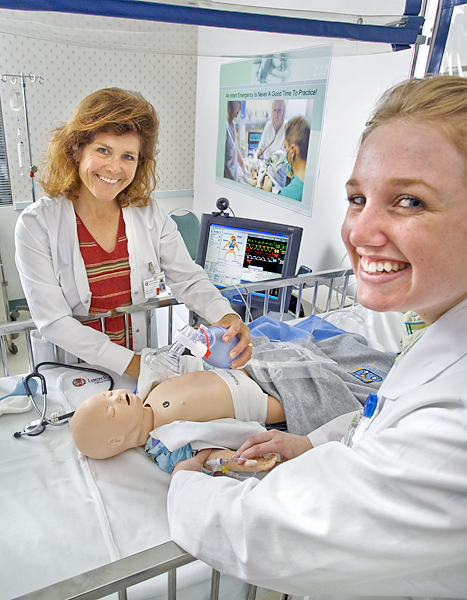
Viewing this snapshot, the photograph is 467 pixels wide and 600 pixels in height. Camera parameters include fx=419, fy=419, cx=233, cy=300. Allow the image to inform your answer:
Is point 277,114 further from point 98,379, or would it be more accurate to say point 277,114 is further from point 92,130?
point 98,379

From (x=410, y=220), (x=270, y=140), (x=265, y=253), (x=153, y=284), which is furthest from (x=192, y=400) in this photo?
(x=270, y=140)

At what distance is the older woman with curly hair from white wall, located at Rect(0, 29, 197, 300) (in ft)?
6.72

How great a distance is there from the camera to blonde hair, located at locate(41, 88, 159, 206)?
1.59 metres

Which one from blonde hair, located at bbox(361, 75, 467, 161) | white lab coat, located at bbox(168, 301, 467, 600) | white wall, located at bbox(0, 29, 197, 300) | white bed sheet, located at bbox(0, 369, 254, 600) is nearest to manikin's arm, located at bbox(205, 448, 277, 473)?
white bed sheet, located at bbox(0, 369, 254, 600)

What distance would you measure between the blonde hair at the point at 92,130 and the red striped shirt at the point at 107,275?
15 centimetres

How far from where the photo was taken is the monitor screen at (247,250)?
2.57m

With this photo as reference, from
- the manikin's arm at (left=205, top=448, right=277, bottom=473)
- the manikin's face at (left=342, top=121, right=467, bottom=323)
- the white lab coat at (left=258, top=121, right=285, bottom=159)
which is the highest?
the white lab coat at (left=258, top=121, right=285, bottom=159)

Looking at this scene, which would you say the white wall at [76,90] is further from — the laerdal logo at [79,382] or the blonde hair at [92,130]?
the laerdal logo at [79,382]

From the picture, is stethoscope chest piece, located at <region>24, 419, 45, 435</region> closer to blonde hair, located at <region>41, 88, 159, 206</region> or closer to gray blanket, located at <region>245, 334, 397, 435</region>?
gray blanket, located at <region>245, 334, 397, 435</region>

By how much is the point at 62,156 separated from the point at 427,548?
171cm

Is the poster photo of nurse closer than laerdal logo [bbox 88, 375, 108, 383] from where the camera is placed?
No

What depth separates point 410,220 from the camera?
2.26 ft

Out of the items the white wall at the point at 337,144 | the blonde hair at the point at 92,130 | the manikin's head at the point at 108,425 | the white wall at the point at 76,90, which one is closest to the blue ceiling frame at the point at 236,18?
the blonde hair at the point at 92,130

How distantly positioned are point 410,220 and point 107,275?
1381 mm
